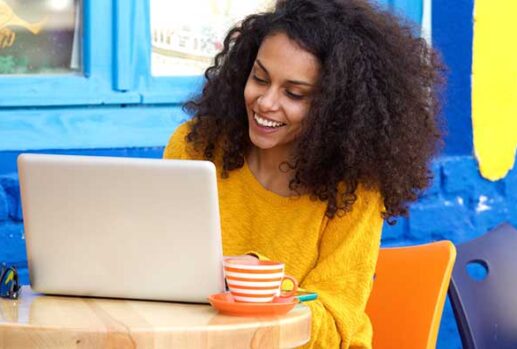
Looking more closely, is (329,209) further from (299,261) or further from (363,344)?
(363,344)

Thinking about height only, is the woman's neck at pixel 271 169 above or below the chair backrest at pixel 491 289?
above

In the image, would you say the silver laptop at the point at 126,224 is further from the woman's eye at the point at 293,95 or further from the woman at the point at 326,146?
the woman's eye at the point at 293,95

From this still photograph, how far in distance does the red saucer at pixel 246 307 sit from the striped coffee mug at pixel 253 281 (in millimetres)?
22

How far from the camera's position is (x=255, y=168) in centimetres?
352

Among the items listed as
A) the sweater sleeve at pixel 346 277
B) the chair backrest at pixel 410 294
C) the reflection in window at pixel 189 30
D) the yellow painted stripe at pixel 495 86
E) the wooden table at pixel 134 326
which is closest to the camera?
the wooden table at pixel 134 326

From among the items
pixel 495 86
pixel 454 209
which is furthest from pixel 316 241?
pixel 495 86

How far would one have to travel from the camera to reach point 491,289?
3893 millimetres

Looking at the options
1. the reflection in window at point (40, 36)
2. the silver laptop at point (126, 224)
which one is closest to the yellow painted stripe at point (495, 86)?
the reflection in window at point (40, 36)

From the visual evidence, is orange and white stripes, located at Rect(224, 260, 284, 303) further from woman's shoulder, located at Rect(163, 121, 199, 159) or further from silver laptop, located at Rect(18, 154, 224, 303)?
woman's shoulder, located at Rect(163, 121, 199, 159)

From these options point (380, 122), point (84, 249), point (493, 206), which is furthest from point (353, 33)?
point (493, 206)

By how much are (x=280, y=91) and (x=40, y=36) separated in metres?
1.33

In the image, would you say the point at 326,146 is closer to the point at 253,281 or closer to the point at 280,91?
the point at 280,91

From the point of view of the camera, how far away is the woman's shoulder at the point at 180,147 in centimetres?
354

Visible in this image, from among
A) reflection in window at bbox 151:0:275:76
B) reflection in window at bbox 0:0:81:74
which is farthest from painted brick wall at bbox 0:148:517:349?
reflection in window at bbox 0:0:81:74
